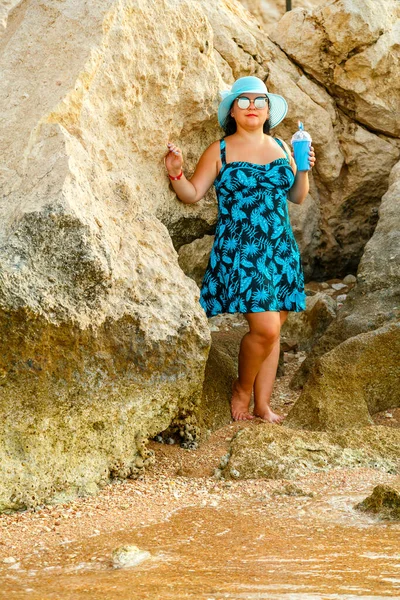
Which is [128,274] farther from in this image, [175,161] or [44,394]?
[175,161]

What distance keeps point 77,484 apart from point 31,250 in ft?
3.15

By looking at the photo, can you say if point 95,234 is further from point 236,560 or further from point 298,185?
point 298,185

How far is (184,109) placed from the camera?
470 centimetres

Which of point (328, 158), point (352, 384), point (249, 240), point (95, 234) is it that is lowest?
point (352, 384)

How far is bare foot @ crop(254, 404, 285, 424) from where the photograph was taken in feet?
15.5

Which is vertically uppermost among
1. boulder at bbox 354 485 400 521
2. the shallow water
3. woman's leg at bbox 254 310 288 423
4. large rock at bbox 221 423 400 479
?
woman's leg at bbox 254 310 288 423

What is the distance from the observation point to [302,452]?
12.6 feet

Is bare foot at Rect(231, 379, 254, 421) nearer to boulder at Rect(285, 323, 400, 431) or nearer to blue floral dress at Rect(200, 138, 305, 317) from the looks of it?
boulder at Rect(285, 323, 400, 431)

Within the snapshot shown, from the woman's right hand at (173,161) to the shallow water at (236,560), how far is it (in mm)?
1813

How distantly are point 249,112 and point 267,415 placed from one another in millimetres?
1608

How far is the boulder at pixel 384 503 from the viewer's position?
10.5 feet

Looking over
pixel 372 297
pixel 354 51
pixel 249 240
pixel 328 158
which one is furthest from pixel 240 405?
pixel 354 51

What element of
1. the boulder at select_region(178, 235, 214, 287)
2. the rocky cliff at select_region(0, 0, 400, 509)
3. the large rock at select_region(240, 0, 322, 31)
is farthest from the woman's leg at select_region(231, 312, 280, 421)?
the large rock at select_region(240, 0, 322, 31)

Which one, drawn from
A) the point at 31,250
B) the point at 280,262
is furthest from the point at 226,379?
the point at 31,250
